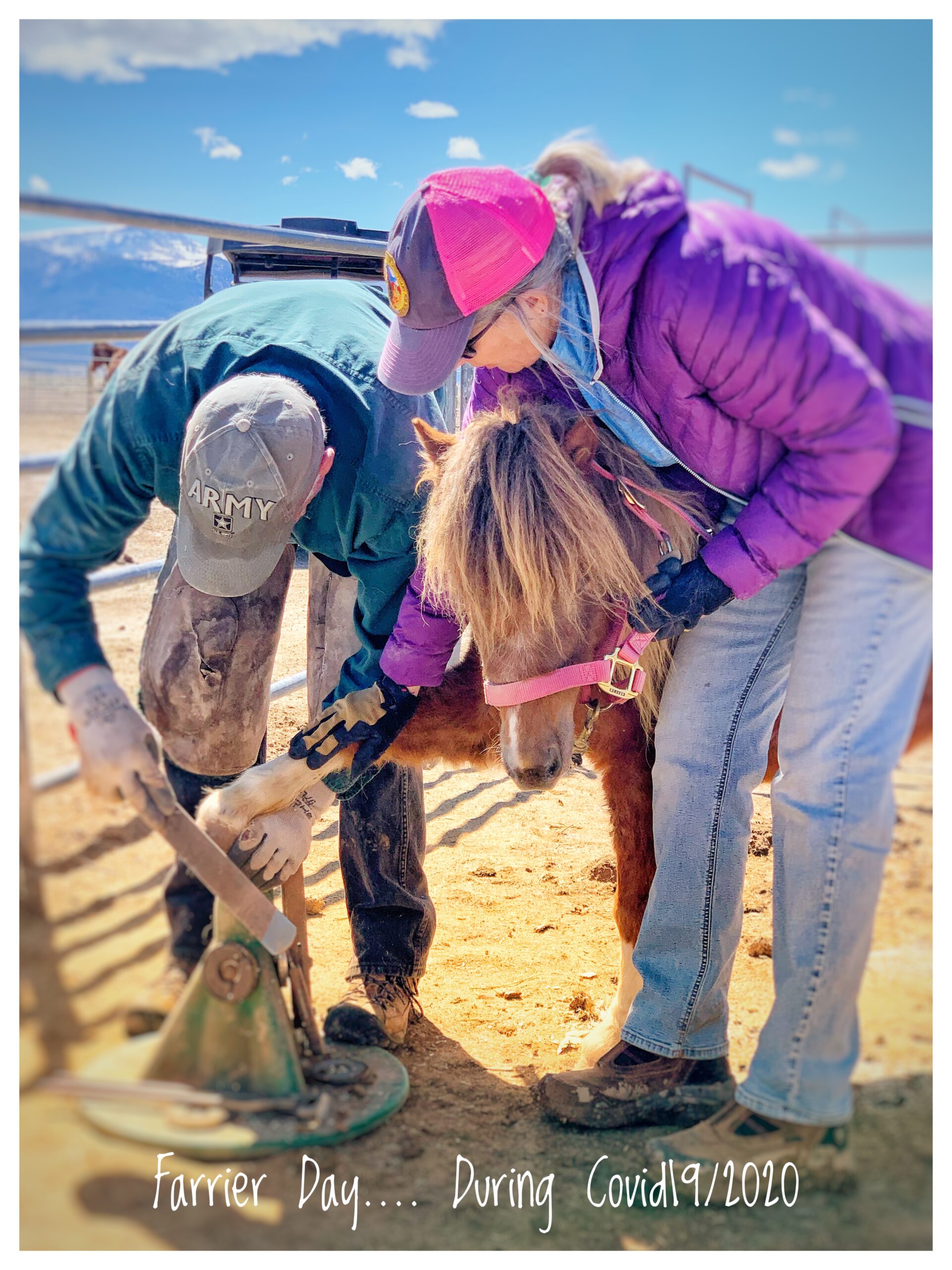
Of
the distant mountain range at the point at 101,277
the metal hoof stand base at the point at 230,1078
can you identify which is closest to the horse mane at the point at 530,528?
the metal hoof stand base at the point at 230,1078

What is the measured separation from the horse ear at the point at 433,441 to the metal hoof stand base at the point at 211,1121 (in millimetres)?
1165

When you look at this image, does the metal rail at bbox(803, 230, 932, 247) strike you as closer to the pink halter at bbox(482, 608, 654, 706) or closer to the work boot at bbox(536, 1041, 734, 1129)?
the pink halter at bbox(482, 608, 654, 706)

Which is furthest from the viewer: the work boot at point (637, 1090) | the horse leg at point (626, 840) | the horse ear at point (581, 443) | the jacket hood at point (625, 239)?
the horse leg at point (626, 840)

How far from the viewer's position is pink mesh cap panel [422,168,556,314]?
5.22 ft

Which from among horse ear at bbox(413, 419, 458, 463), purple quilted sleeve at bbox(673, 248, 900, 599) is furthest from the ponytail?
horse ear at bbox(413, 419, 458, 463)

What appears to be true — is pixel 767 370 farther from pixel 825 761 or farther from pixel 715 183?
pixel 825 761

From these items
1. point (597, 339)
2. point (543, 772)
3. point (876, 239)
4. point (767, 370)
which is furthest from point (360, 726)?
point (876, 239)

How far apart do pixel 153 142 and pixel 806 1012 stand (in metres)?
2.01

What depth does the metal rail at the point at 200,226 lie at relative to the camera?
5.87 feet

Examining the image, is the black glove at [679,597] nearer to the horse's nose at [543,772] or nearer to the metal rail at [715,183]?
the horse's nose at [543,772]

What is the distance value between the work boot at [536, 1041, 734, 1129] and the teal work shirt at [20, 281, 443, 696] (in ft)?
2.96

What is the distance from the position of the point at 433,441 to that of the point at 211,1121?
50.2 inches

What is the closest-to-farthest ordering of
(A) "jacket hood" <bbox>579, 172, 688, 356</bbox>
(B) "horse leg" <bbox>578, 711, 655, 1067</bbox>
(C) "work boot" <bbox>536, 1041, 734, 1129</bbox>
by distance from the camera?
(A) "jacket hood" <bbox>579, 172, 688, 356</bbox> → (C) "work boot" <bbox>536, 1041, 734, 1129</bbox> → (B) "horse leg" <bbox>578, 711, 655, 1067</bbox>
